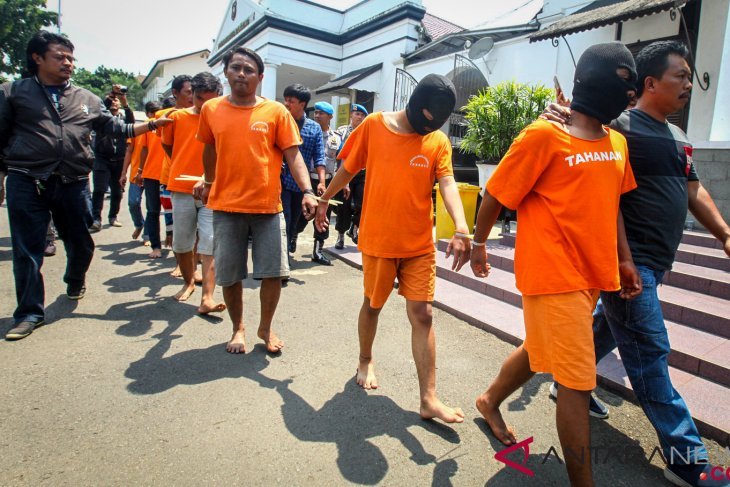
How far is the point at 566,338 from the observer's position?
6.47ft

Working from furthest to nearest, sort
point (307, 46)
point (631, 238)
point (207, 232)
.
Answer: point (307, 46)
point (207, 232)
point (631, 238)

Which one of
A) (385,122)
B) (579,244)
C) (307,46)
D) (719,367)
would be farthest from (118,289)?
(307,46)

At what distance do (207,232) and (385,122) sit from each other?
2266 mm

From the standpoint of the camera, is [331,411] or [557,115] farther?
[331,411]

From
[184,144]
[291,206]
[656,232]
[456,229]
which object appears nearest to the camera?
[656,232]

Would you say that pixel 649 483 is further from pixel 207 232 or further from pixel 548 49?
pixel 548 49

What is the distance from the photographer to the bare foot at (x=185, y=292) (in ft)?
14.9

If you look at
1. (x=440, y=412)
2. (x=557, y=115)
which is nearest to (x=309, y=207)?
(x=440, y=412)

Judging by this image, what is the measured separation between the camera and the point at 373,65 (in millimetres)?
15008

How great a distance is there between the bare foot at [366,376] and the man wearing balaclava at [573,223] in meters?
1.20

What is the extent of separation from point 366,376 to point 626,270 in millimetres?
1664

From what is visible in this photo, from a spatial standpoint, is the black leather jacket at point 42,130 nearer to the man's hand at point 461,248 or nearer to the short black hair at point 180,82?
the short black hair at point 180,82

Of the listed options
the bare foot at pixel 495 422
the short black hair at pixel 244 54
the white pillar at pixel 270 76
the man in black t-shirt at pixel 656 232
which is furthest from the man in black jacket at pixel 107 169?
the white pillar at pixel 270 76

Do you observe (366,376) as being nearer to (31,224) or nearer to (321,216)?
(321,216)
